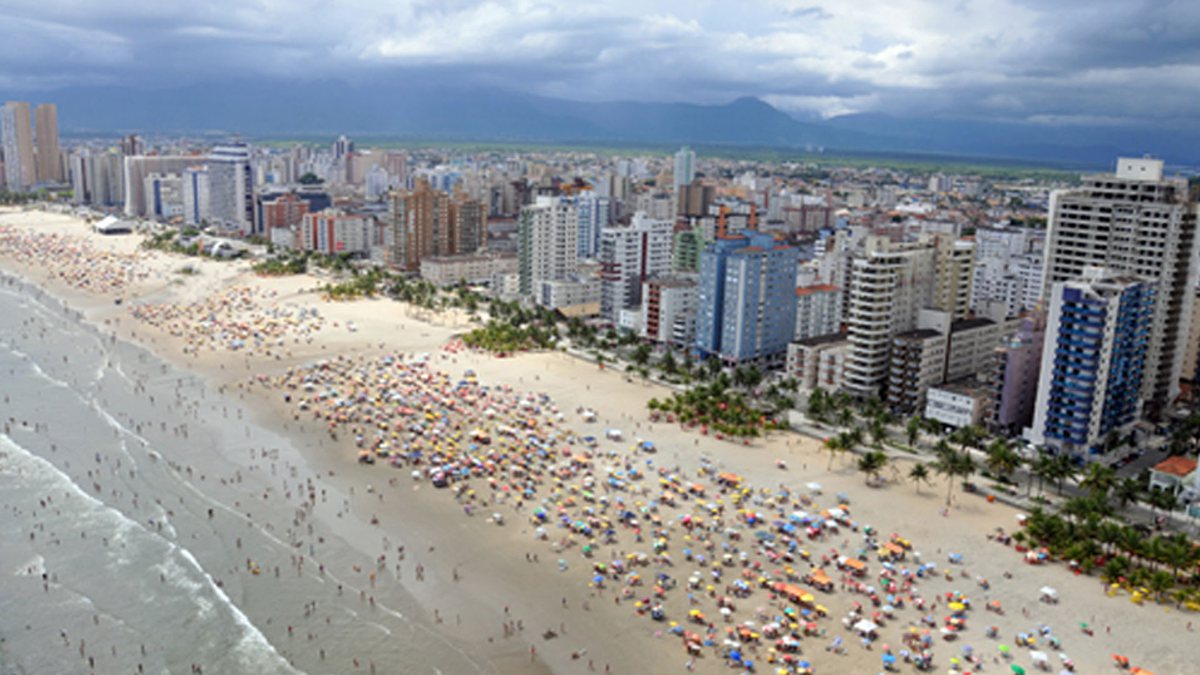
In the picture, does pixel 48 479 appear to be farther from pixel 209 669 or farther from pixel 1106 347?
pixel 1106 347

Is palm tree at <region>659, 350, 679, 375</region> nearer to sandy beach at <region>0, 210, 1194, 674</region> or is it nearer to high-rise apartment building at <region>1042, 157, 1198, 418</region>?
sandy beach at <region>0, 210, 1194, 674</region>

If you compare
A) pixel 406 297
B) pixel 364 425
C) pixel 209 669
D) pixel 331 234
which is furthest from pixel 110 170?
pixel 209 669

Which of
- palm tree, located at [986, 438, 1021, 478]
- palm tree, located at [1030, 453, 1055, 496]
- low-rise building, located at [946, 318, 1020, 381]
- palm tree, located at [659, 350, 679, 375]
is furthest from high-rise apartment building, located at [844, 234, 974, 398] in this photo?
palm tree, located at [1030, 453, 1055, 496]

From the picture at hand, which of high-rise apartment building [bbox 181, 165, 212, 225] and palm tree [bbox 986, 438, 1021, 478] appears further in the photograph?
high-rise apartment building [bbox 181, 165, 212, 225]

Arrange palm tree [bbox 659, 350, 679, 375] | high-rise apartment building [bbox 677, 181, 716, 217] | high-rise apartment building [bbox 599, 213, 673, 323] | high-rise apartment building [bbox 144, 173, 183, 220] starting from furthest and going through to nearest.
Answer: high-rise apartment building [bbox 677, 181, 716, 217] < high-rise apartment building [bbox 144, 173, 183, 220] < high-rise apartment building [bbox 599, 213, 673, 323] < palm tree [bbox 659, 350, 679, 375]

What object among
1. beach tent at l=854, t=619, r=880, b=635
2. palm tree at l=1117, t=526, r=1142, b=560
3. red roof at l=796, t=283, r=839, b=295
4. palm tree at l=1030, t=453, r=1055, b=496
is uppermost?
red roof at l=796, t=283, r=839, b=295

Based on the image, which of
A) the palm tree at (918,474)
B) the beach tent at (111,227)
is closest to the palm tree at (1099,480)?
the palm tree at (918,474)

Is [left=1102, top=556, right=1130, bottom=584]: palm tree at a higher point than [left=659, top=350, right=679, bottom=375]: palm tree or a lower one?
lower
